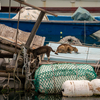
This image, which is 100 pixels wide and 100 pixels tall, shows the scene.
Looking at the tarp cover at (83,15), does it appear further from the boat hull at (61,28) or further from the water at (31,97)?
the water at (31,97)

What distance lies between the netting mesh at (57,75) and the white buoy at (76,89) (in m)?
0.28

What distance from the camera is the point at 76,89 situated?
378 cm

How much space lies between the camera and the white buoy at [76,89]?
12.4 ft

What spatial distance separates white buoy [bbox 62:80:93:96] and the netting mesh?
0.28m

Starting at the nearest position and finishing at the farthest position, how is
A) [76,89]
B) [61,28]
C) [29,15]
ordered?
[76,89], [61,28], [29,15]

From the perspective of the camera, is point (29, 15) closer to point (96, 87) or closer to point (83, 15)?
point (83, 15)

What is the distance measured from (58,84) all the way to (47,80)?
26cm

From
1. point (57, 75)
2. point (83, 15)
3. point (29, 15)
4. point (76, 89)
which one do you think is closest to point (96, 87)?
point (76, 89)

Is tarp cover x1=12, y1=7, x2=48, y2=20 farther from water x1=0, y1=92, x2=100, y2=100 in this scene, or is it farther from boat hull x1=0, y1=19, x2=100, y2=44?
water x1=0, y1=92, x2=100, y2=100

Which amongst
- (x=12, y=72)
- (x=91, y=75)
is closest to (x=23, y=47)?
(x=12, y=72)

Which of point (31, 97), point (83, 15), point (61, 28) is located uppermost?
point (83, 15)

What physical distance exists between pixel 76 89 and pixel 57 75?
54 centimetres

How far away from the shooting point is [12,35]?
6.69 metres

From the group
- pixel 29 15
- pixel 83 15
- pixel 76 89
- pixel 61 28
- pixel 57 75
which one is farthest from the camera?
A: pixel 29 15
